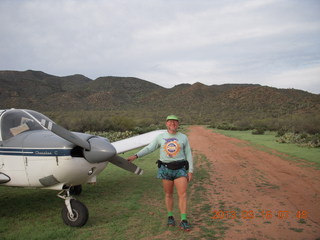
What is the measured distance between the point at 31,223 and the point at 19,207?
132cm

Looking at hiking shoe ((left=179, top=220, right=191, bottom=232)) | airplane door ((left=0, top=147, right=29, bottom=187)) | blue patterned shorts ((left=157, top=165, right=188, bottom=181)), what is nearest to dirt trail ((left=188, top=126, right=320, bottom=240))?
hiking shoe ((left=179, top=220, right=191, bottom=232))

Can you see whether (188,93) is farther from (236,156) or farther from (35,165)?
(35,165)

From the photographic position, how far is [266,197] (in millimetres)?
6211

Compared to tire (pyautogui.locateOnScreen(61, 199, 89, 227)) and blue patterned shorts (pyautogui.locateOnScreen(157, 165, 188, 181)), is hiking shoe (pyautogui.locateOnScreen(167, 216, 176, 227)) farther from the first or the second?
tire (pyautogui.locateOnScreen(61, 199, 89, 227))

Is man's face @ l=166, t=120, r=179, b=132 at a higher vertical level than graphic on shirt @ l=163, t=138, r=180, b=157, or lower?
higher

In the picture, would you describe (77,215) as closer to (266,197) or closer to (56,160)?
(56,160)

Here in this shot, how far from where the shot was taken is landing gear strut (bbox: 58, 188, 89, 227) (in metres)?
4.64

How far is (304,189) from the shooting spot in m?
6.71

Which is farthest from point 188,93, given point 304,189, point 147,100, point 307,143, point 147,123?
point 304,189

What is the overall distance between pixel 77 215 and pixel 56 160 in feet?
3.43

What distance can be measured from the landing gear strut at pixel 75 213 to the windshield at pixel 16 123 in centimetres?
171

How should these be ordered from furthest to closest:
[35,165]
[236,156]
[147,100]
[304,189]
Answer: [147,100], [236,156], [304,189], [35,165]

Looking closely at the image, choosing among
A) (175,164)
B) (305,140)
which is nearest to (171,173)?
(175,164)

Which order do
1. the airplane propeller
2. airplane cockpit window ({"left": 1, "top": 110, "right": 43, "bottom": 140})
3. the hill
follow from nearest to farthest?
1. the airplane propeller
2. airplane cockpit window ({"left": 1, "top": 110, "right": 43, "bottom": 140})
3. the hill
